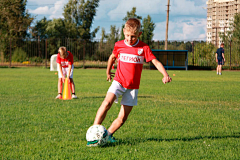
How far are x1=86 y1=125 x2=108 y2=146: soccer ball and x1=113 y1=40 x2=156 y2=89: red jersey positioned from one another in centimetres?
71

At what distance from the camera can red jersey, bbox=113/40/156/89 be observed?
4.30m

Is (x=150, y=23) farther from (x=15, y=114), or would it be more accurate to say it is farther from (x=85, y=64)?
(x=15, y=114)

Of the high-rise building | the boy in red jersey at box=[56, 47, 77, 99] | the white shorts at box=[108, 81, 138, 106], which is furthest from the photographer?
the high-rise building

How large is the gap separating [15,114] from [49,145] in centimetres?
273

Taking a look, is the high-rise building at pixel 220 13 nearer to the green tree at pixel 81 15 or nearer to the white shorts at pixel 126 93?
the green tree at pixel 81 15

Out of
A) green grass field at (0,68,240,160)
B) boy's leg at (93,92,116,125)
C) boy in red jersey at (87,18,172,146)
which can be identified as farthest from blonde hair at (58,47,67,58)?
boy's leg at (93,92,116,125)

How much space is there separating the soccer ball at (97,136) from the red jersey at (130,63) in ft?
2.33

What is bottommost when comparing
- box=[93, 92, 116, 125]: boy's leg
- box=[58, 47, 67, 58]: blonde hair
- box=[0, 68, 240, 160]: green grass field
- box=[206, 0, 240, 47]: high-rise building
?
box=[0, 68, 240, 160]: green grass field

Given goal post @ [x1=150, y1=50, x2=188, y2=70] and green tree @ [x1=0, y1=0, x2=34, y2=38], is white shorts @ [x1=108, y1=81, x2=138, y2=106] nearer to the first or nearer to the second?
goal post @ [x1=150, y1=50, x2=188, y2=70]

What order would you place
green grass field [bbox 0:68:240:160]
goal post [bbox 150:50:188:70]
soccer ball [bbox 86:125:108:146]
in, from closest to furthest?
green grass field [bbox 0:68:240:160] → soccer ball [bbox 86:125:108:146] → goal post [bbox 150:50:188:70]

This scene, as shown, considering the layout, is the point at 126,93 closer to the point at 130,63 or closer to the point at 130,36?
the point at 130,63

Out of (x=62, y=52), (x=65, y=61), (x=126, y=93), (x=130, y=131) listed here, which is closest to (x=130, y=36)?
(x=126, y=93)

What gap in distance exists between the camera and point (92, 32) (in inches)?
2630

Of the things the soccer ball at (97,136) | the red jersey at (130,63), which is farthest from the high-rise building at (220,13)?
the soccer ball at (97,136)
